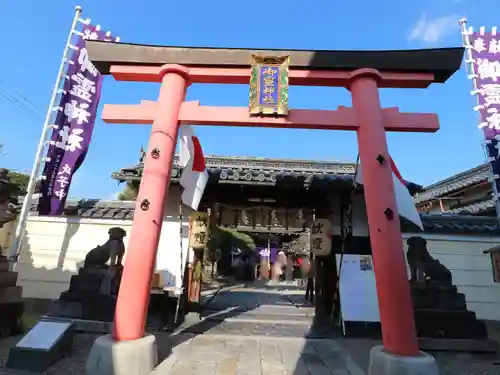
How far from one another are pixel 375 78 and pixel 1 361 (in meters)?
8.23

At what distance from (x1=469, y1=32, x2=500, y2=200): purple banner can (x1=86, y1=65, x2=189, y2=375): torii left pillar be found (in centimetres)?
817

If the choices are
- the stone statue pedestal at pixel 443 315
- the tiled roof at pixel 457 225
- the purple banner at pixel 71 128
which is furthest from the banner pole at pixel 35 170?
the tiled roof at pixel 457 225

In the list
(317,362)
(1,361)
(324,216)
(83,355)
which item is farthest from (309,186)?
(1,361)

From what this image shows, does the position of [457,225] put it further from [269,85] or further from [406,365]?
[269,85]

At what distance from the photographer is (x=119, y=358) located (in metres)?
4.46

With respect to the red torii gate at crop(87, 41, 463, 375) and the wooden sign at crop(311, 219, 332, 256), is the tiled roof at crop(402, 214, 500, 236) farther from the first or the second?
the red torii gate at crop(87, 41, 463, 375)

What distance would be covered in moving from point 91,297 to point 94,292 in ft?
0.40

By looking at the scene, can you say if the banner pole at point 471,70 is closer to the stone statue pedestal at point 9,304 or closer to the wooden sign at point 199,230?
the wooden sign at point 199,230

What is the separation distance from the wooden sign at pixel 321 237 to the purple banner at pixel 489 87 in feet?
15.2

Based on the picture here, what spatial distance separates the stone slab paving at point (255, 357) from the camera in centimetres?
511

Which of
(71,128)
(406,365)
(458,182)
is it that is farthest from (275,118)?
(458,182)

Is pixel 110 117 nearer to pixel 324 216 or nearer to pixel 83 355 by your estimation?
pixel 83 355

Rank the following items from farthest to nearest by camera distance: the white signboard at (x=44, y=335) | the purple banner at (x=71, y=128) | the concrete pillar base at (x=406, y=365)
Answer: the purple banner at (x=71, y=128) < the white signboard at (x=44, y=335) < the concrete pillar base at (x=406, y=365)

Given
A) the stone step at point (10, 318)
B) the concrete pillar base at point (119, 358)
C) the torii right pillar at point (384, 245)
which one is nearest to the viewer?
the concrete pillar base at point (119, 358)
